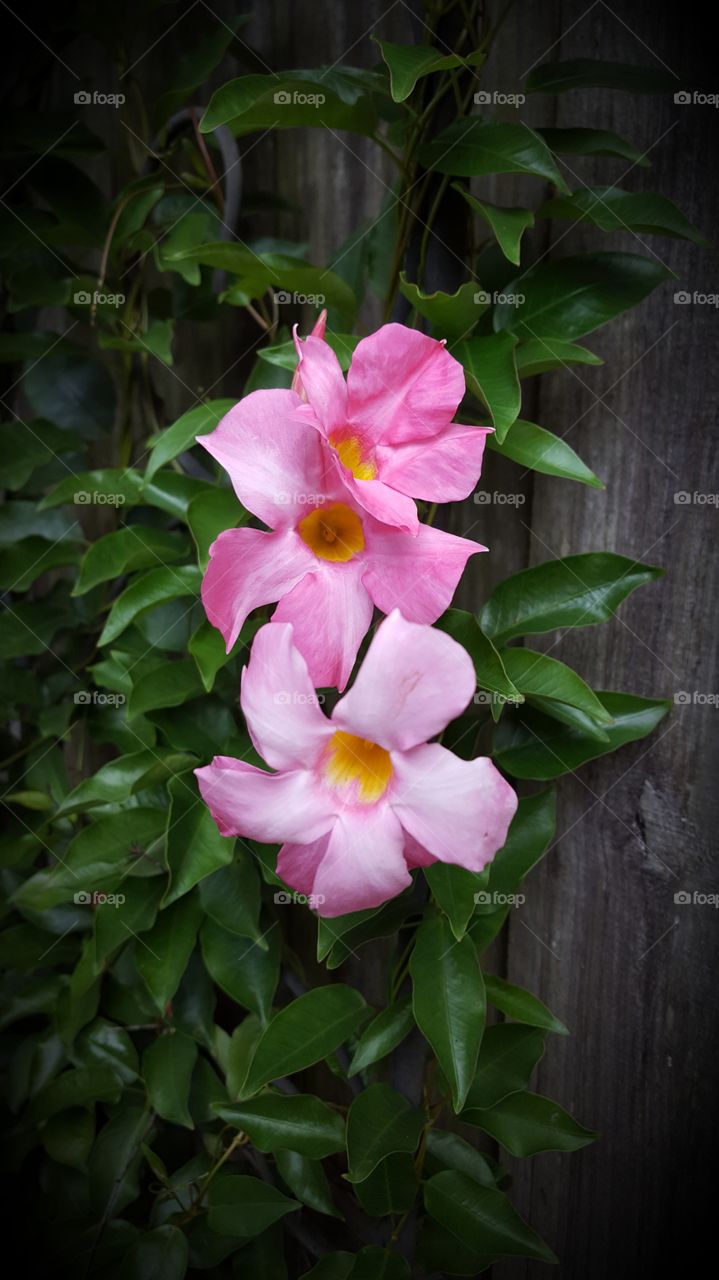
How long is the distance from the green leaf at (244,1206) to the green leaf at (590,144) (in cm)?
98

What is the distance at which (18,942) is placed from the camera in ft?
3.64

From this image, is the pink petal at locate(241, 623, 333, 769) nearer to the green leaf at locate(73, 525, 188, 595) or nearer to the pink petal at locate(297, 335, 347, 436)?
the pink petal at locate(297, 335, 347, 436)

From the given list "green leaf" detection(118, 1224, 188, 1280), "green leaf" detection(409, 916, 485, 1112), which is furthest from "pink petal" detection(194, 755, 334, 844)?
"green leaf" detection(118, 1224, 188, 1280)

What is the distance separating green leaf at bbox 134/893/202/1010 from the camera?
2.83 feet

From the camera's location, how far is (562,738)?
78 centimetres

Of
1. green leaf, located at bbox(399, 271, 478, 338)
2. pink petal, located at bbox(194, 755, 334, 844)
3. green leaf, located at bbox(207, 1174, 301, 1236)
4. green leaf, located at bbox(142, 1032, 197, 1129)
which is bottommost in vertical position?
green leaf, located at bbox(207, 1174, 301, 1236)

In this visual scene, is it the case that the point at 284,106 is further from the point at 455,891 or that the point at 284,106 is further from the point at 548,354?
the point at 455,891

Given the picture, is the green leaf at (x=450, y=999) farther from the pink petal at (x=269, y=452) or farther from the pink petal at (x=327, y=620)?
the pink petal at (x=269, y=452)

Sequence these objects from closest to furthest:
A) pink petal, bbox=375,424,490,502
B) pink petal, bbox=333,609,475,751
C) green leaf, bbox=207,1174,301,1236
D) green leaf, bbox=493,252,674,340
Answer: pink petal, bbox=333,609,475,751 < pink petal, bbox=375,424,490,502 < green leaf, bbox=493,252,674,340 < green leaf, bbox=207,1174,301,1236

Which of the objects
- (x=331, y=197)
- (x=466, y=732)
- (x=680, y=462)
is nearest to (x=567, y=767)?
(x=466, y=732)

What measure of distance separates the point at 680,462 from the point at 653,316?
0.43ft

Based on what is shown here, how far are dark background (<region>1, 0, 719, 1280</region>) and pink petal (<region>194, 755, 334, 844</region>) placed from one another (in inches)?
14.3

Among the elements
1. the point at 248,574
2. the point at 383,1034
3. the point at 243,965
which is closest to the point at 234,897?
the point at 243,965

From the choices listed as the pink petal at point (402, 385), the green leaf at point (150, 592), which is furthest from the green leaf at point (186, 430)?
the pink petal at point (402, 385)
